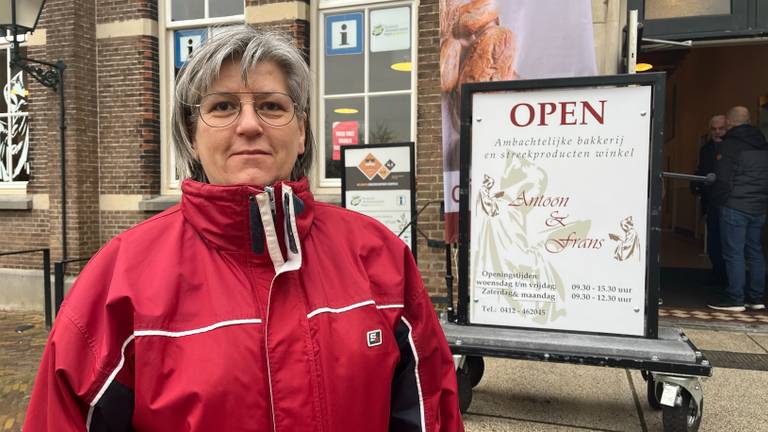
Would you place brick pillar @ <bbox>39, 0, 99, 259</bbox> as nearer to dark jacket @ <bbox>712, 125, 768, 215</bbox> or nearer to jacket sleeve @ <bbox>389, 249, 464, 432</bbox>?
jacket sleeve @ <bbox>389, 249, 464, 432</bbox>

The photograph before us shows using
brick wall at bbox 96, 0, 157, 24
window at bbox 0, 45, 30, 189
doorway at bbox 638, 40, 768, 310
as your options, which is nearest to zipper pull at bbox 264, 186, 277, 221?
doorway at bbox 638, 40, 768, 310

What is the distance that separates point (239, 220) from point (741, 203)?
6043mm

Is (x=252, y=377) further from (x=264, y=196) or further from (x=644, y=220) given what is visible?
(x=644, y=220)

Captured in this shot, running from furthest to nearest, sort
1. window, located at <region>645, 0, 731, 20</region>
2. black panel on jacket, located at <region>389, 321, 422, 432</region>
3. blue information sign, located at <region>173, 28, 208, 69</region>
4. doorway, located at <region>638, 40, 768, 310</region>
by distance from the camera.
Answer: doorway, located at <region>638, 40, 768, 310</region>, blue information sign, located at <region>173, 28, 208, 69</region>, window, located at <region>645, 0, 731, 20</region>, black panel on jacket, located at <region>389, 321, 422, 432</region>

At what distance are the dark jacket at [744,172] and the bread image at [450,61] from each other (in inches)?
153

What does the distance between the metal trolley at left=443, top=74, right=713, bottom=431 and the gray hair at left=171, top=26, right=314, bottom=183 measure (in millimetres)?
1989

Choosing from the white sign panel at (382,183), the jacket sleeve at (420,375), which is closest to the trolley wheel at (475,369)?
the white sign panel at (382,183)

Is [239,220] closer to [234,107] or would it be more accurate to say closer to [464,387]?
[234,107]

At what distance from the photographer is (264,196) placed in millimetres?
1265

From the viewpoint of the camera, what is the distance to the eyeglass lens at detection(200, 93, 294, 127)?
1.34 meters

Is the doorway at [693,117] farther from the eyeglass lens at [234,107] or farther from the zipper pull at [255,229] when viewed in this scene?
the zipper pull at [255,229]

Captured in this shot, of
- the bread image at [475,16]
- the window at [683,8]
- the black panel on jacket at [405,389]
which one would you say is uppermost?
the window at [683,8]

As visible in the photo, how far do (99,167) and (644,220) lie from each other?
21.9 ft

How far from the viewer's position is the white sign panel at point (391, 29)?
6.29m
